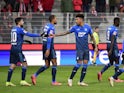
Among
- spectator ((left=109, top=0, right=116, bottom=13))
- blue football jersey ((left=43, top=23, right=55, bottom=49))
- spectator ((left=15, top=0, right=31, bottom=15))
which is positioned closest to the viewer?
blue football jersey ((left=43, top=23, right=55, bottom=49))

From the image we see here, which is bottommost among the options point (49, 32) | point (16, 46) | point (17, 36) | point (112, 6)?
point (16, 46)

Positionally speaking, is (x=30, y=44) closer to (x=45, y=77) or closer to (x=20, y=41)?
(x=45, y=77)

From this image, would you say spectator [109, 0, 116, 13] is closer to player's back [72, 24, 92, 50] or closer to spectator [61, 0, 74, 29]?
spectator [61, 0, 74, 29]

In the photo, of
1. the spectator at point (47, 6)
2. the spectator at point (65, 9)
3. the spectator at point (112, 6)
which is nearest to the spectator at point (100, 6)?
the spectator at point (112, 6)

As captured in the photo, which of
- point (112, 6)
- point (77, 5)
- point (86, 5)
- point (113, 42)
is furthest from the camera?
point (112, 6)

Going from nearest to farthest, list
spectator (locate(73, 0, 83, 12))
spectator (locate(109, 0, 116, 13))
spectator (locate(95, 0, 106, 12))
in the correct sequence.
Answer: spectator (locate(73, 0, 83, 12)) → spectator (locate(95, 0, 106, 12)) → spectator (locate(109, 0, 116, 13))

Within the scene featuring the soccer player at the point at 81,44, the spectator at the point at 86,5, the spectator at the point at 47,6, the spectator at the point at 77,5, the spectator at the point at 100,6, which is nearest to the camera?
the soccer player at the point at 81,44

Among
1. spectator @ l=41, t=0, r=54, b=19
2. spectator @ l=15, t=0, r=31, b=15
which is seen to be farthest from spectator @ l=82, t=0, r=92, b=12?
spectator @ l=15, t=0, r=31, b=15

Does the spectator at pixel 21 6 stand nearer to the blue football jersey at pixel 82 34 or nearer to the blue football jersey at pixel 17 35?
the blue football jersey at pixel 17 35

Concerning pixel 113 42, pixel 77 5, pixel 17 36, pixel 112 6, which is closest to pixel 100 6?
pixel 112 6

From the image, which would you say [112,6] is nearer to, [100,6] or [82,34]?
[100,6]

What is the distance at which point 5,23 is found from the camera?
25516mm

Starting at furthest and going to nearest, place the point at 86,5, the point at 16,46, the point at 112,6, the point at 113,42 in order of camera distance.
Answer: the point at 112,6 → the point at 86,5 → the point at 113,42 → the point at 16,46

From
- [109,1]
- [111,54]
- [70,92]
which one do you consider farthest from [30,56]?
[70,92]
